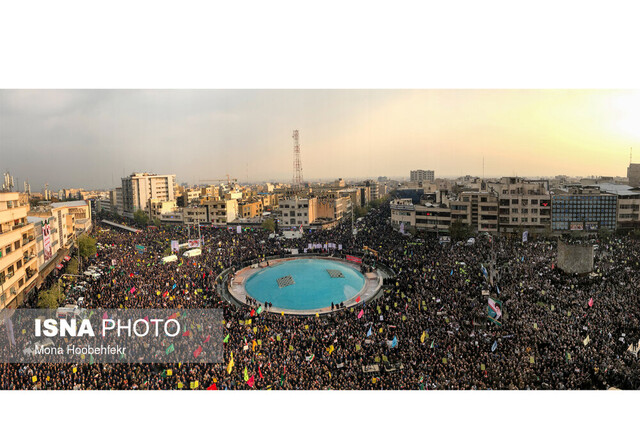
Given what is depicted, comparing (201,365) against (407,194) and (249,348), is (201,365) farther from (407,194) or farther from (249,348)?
(407,194)

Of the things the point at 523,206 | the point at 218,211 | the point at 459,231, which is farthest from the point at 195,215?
the point at 523,206

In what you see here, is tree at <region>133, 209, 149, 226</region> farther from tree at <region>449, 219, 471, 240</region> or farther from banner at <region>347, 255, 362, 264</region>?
tree at <region>449, 219, 471, 240</region>

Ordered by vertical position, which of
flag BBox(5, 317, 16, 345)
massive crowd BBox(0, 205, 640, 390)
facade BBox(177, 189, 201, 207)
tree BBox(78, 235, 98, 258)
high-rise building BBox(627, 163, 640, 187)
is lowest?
massive crowd BBox(0, 205, 640, 390)

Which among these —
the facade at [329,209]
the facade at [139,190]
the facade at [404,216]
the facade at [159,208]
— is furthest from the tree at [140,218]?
the facade at [404,216]

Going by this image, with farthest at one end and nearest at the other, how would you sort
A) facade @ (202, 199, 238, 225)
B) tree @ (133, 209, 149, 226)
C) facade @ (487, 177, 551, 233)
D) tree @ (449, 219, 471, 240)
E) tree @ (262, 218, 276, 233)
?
tree @ (133, 209, 149, 226) < facade @ (202, 199, 238, 225) < tree @ (262, 218, 276, 233) < facade @ (487, 177, 551, 233) < tree @ (449, 219, 471, 240)

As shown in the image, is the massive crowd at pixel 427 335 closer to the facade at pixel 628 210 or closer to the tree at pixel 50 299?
the tree at pixel 50 299

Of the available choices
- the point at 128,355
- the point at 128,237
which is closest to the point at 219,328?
the point at 128,355

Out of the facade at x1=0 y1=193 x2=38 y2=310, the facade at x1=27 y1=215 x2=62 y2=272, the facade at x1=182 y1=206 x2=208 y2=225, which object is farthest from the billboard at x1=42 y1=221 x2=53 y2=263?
the facade at x1=182 y1=206 x2=208 y2=225
